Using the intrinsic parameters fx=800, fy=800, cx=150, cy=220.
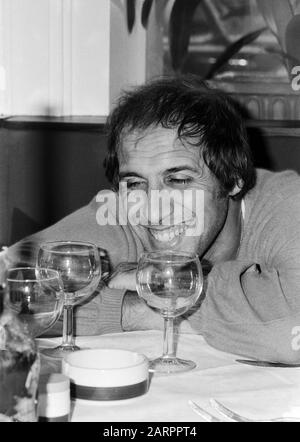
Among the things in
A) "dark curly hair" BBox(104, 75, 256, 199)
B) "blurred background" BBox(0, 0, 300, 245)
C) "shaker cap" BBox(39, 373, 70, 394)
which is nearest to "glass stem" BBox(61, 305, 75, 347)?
"shaker cap" BBox(39, 373, 70, 394)

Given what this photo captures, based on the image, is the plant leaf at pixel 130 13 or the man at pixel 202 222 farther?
the plant leaf at pixel 130 13

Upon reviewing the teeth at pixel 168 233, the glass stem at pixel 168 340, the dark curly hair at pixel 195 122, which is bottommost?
the glass stem at pixel 168 340

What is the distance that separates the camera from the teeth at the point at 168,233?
1528 mm

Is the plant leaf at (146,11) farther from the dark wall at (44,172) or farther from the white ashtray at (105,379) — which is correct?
the white ashtray at (105,379)

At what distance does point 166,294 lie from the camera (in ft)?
3.70

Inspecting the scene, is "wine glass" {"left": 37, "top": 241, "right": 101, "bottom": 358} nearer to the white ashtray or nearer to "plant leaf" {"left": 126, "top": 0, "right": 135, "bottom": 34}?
the white ashtray

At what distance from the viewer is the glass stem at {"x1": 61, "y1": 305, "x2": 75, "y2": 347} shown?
120cm

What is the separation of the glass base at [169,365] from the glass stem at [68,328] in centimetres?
15

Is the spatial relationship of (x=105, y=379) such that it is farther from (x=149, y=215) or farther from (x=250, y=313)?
(x=149, y=215)

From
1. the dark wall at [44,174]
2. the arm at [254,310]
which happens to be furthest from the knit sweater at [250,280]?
the dark wall at [44,174]

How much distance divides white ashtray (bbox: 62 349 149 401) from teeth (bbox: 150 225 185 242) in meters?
0.55

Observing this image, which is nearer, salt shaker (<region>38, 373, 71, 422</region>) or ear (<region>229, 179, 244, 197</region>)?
salt shaker (<region>38, 373, 71, 422</region>)

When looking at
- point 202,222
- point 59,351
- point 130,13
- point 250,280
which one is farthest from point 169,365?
point 130,13
